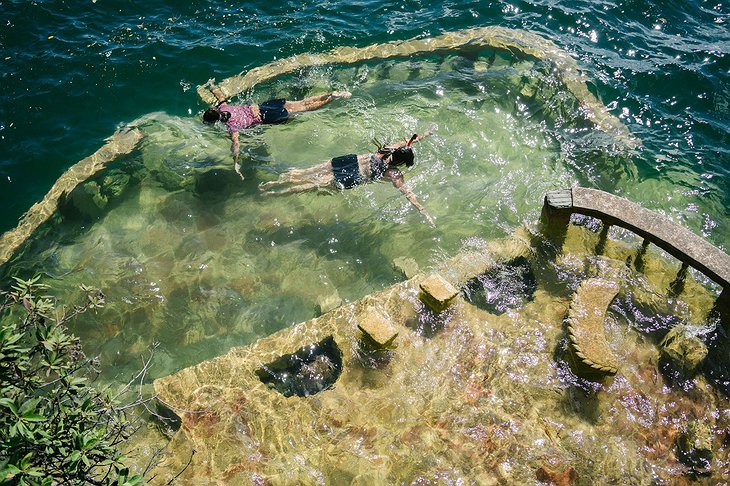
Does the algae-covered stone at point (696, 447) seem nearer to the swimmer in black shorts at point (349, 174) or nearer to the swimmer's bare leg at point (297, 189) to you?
the swimmer in black shorts at point (349, 174)

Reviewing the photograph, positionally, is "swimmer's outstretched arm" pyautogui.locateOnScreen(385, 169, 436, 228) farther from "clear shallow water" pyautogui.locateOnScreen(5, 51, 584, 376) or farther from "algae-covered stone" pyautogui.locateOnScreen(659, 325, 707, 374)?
"algae-covered stone" pyautogui.locateOnScreen(659, 325, 707, 374)

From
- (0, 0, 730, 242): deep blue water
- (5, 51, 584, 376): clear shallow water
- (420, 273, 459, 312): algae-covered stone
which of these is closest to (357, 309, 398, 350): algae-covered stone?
(420, 273, 459, 312): algae-covered stone

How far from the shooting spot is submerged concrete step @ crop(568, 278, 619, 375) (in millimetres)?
6578

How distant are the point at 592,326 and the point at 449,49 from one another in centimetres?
988

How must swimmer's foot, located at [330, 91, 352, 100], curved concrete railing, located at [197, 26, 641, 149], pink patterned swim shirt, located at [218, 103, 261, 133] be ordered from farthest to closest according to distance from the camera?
curved concrete railing, located at [197, 26, 641, 149]
swimmer's foot, located at [330, 91, 352, 100]
pink patterned swim shirt, located at [218, 103, 261, 133]

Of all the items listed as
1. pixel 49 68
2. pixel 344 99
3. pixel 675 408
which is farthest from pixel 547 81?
pixel 49 68

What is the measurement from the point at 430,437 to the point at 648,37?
47.3ft

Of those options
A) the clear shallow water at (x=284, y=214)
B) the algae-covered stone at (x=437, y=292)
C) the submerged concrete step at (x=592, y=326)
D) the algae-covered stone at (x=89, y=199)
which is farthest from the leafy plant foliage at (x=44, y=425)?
the algae-covered stone at (x=89, y=199)

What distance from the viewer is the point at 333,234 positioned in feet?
31.8

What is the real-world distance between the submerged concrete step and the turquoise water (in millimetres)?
2485

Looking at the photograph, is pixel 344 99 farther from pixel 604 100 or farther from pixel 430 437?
pixel 430 437

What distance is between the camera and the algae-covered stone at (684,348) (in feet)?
22.9

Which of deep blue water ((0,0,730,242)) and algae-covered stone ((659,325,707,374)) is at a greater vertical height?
deep blue water ((0,0,730,242))

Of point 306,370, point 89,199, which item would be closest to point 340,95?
point 89,199
